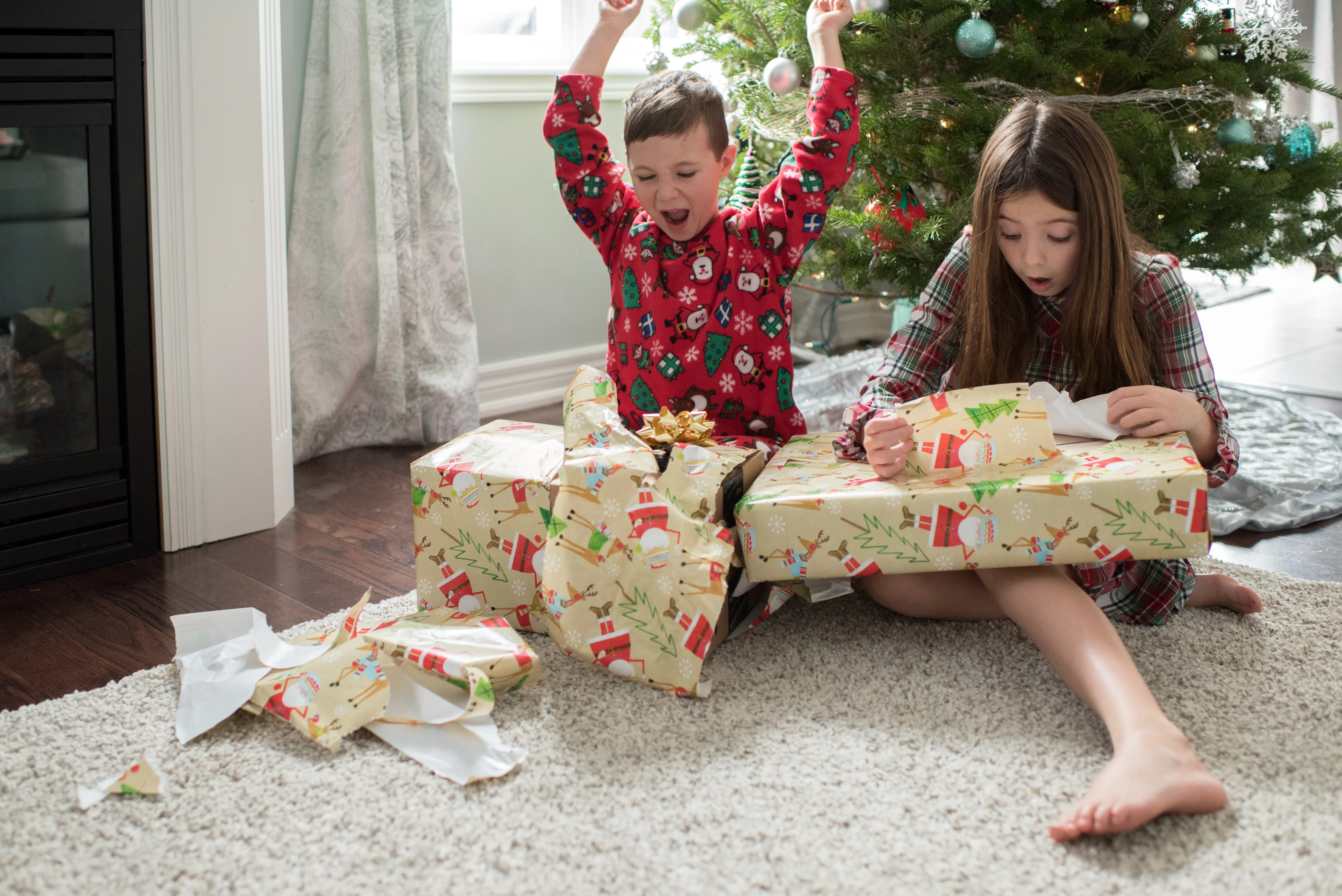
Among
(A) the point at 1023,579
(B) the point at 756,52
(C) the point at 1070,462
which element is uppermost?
(B) the point at 756,52

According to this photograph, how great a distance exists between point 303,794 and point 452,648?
0.23 meters

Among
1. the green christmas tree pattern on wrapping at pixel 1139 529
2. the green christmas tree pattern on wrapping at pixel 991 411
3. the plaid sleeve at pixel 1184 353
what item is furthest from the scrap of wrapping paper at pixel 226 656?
the plaid sleeve at pixel 1184 353

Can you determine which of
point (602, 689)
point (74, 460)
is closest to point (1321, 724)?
point (602, 689)

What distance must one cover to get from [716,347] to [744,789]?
2.11ft

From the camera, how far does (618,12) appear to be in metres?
1.44

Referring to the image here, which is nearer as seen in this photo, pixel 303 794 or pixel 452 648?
pixel 303 794

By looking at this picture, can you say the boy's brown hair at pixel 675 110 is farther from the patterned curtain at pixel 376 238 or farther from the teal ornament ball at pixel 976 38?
the patterned curtain at pixel 376 238

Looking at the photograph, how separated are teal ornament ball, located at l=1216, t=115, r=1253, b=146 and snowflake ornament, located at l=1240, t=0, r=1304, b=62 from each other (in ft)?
0.37

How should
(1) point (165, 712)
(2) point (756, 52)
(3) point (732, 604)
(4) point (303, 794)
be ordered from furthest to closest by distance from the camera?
(2) point (756, 52) < (3) point (732, 604) < (1) point (165, 712) < (4) point (303, 794)

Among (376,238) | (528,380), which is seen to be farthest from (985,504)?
(528,380)

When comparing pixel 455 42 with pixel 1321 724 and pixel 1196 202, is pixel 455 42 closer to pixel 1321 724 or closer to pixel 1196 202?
pixel 1196 202

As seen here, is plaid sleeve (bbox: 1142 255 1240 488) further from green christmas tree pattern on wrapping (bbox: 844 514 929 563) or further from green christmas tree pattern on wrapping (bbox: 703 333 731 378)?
green christmas tree pattern on wrapping (bbox: 703 333 731 378)

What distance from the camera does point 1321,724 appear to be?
1.12m

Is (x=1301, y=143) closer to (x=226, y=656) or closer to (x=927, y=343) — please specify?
(x=927, y=343)
